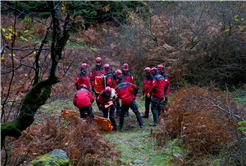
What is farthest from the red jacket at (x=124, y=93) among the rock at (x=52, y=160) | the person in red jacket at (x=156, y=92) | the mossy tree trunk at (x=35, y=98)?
the mossy tree trunk at (x=35, y=98)

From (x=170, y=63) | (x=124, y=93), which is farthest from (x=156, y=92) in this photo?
(x=170, y=63)

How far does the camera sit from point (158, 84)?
25.2ft

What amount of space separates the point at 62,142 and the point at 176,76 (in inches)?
358

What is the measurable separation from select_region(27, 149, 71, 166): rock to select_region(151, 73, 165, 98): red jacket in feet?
14.7

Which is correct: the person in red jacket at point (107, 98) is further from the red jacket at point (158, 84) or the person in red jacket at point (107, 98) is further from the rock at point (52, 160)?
the rock at point (52, 160)

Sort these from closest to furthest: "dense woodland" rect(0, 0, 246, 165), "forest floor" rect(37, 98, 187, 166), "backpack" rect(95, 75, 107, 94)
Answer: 1. "dense woodland" rect(0, 0, 246, 165)
2. "forest floor" rect(37, 98, 187, 166)
3. "backpack" rect(95, 75, 107, 94)

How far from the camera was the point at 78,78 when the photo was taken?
8680 mm

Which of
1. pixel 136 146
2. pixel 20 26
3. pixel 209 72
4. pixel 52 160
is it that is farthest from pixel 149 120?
pixel 20 26

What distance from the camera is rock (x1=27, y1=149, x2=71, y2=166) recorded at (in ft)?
12.0

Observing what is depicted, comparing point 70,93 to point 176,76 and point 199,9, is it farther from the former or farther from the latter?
point 199,9

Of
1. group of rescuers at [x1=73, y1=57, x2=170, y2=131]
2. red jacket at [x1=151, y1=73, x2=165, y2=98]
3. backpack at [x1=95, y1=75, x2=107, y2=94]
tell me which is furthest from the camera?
backpack at [x1=95, y1=75, x2=107, y2=94]

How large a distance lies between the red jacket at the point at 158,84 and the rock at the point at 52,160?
4475mm

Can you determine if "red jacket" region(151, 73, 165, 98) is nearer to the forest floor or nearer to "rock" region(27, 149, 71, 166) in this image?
the forest floor

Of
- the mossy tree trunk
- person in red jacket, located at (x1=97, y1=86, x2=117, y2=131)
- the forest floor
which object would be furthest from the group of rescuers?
the mossy tree trunk
